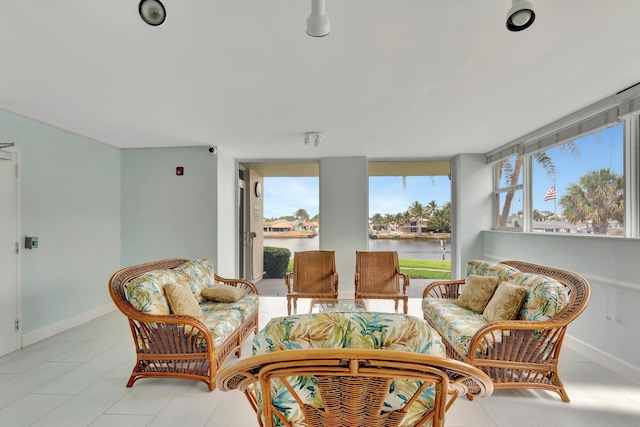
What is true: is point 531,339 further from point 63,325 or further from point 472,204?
point 63,325

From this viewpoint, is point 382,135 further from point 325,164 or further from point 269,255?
point 269,255

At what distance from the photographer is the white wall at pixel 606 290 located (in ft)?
8.01

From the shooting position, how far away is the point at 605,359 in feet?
8.67

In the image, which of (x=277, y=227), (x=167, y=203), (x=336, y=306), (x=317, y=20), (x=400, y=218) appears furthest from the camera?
(x=277, y=227)

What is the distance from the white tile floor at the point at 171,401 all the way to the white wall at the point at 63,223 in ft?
2.53

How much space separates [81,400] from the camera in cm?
217

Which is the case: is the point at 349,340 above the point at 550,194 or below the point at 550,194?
below

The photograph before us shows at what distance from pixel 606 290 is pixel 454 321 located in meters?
1.47

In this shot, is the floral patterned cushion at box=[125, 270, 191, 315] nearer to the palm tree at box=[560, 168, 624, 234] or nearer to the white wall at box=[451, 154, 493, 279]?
the palm tree at box=[560, 168, 624, 234]

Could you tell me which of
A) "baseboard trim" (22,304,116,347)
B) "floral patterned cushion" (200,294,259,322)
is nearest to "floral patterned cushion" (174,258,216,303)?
"floral patterned cushion" (200,294,259,322)

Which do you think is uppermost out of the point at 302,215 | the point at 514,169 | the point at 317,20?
the point at 317,20

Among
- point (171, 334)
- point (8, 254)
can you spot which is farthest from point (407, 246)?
point (8, 254)

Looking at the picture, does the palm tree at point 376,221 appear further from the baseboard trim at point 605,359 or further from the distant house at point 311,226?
the baseboard trim at point 605,359

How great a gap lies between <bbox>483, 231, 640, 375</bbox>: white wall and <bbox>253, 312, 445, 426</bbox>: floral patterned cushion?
8.47 feet
